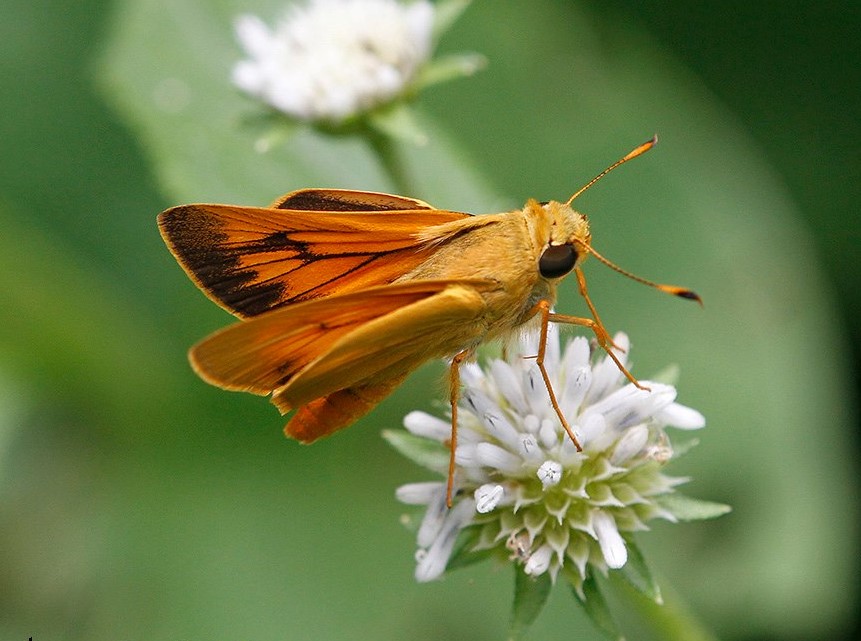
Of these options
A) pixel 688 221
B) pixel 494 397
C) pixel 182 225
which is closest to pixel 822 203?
pixel 688 221

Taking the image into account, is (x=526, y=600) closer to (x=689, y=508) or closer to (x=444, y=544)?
(x=444, y=544)

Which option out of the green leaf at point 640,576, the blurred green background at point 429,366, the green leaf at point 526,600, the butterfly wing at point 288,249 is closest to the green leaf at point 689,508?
the green leaf at point 640,576

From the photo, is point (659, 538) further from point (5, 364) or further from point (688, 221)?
point (5, 364)

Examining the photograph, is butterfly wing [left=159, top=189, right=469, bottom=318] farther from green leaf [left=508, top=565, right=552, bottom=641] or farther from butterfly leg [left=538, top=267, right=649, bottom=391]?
green leaf [left=508, top=565, right=552, bottom=641]

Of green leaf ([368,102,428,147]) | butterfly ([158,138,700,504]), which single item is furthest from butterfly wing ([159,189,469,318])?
green leaf ([368,102,428,147])

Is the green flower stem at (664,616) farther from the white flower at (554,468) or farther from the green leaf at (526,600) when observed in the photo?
the green leaf at (526,600)
